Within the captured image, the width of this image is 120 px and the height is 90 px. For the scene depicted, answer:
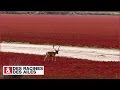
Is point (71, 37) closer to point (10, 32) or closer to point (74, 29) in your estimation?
point (74, 29)

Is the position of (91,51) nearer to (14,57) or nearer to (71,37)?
(71,37)

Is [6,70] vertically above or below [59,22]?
below

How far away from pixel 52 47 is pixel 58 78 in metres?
0.22

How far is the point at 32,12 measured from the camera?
418cm

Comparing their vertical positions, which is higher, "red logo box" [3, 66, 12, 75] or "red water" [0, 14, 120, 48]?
"red water" [0, 14, 120, 48]

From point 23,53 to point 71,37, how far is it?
0.35 metres

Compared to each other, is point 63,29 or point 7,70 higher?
point 63,29

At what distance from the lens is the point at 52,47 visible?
4.21 meters

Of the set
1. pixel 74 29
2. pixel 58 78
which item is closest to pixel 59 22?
pixel 74 29

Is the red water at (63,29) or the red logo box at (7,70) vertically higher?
the red water at (63,29)

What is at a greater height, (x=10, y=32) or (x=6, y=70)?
(x=10, y=32)

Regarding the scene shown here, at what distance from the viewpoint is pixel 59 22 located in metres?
4.20
